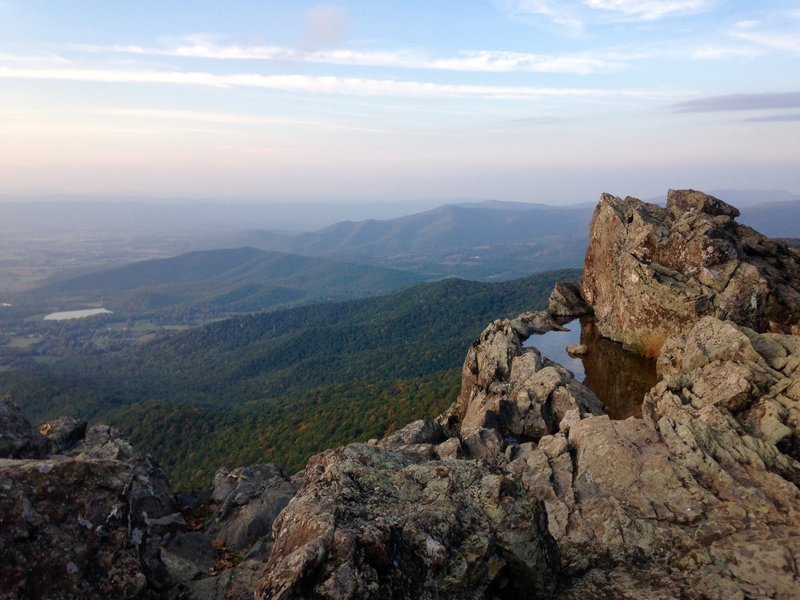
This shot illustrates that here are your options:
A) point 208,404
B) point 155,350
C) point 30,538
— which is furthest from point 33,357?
point 30,538

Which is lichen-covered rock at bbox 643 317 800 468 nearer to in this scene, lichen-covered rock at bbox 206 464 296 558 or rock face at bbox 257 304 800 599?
rock face at bbox 257 304 800 599

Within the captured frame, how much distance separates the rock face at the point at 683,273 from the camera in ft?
69.2

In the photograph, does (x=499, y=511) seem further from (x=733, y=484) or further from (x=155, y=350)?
(x=155, y=350)

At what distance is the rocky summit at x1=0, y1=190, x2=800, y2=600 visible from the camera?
6520 millimetres

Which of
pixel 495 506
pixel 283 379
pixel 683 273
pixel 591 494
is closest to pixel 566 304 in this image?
pixel 683 273

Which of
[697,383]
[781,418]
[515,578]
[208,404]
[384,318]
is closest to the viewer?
[515,578]

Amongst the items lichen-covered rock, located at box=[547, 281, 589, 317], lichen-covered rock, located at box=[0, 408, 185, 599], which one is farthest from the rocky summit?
lichen-covered rock, located at box=[547, 281, 589, 317]

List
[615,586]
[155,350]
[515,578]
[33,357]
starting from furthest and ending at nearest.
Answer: [33,357]
[155,350]
[615,586]
[515,578]

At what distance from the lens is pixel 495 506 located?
7.81 meters

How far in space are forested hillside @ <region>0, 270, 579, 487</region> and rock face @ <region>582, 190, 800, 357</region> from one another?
14.0 meters

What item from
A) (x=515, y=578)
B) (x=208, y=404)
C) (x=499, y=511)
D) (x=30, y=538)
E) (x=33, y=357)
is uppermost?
(x=30, y=538)

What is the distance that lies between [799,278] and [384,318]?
291 feet

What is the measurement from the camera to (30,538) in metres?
6.50

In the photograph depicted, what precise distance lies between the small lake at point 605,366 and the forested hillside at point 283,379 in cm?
998
